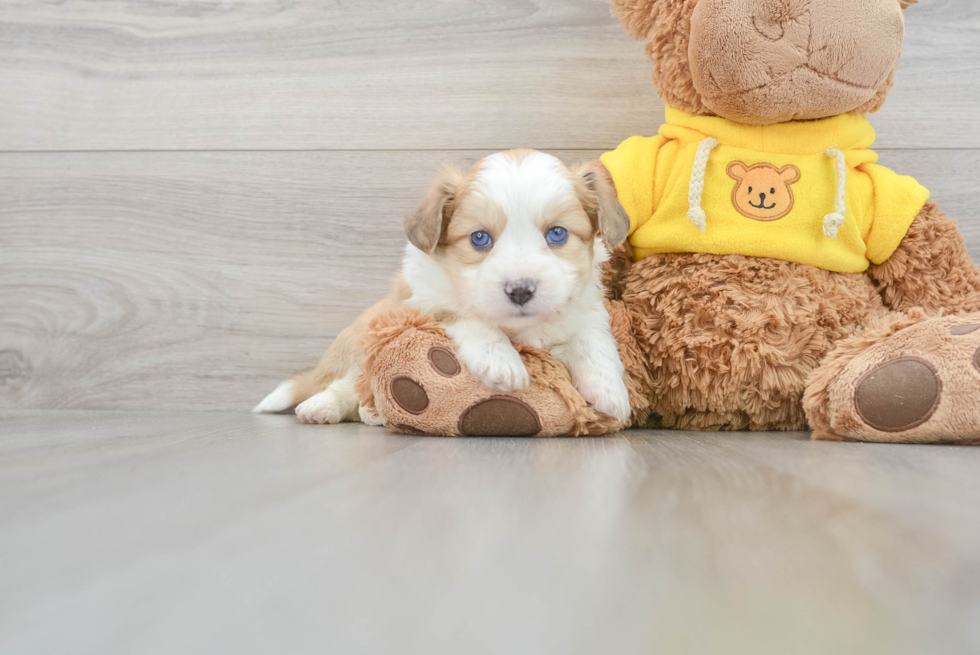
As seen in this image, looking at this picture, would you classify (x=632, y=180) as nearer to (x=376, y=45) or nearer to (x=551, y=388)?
(x=551, y=388)

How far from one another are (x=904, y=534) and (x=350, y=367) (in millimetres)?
1131

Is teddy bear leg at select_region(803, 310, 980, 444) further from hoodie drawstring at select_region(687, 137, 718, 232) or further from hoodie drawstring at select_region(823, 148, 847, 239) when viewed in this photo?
hoodie drawstring at select_region(687, 137, 718, 232)

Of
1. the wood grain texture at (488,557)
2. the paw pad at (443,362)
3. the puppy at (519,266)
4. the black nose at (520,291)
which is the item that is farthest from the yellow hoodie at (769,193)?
the wood grain texture at (488,557)

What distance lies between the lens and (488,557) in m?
0.44

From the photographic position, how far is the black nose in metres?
1.07

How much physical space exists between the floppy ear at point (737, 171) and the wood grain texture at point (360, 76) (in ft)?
1.39

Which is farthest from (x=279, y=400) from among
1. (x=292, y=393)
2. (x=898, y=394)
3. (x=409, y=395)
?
(x=898, y=394)

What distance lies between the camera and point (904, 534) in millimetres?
485

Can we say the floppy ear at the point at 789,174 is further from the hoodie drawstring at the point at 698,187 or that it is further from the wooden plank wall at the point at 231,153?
the wooden plank wall at the point at 231,153

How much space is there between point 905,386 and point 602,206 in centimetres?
53

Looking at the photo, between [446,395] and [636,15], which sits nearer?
[446,395]

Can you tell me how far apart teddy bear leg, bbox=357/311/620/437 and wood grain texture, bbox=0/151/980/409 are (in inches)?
23.6

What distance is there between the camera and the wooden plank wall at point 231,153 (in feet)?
5.44

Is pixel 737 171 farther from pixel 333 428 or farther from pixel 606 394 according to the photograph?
pixel 333 428
